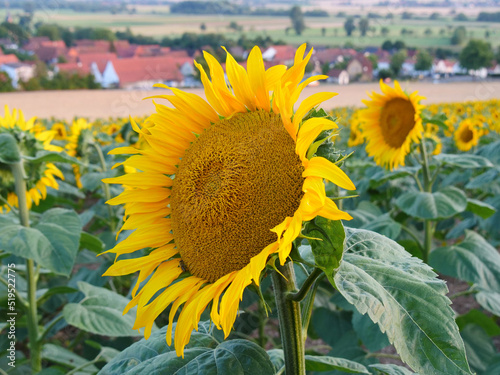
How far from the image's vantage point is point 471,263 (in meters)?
2.31

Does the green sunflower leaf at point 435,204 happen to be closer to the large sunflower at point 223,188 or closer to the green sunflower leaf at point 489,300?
the green sunflower leaf at point 489,300

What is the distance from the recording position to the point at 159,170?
1.16m

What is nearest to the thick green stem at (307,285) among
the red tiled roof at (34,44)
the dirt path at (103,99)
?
the dirt path at (103,99)

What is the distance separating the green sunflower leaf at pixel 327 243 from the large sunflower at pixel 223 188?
5 cm

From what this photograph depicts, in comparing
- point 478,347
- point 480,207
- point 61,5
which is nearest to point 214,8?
point 61,5

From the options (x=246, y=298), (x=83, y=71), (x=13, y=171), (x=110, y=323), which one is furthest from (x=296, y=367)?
(x=83, y=71)

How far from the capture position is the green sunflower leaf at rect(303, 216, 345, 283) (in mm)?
855

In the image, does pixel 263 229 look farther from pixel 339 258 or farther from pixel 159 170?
pixel 159 170

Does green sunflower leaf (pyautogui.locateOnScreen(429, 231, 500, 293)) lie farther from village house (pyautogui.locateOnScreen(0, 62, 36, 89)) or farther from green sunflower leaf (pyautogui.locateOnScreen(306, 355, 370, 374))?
village house (pyautogui.locateOnScreen(0, 62, 36, 89))

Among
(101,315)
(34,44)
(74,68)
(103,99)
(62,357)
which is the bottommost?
(103,99)

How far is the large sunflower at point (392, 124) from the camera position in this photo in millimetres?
3087

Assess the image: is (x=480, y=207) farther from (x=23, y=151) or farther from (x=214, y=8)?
(x=214, y=8)

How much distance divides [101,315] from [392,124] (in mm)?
2220

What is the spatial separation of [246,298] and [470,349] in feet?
3.93
